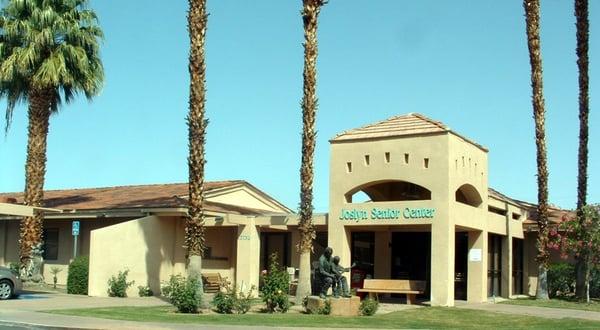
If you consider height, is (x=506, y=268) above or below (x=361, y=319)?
above

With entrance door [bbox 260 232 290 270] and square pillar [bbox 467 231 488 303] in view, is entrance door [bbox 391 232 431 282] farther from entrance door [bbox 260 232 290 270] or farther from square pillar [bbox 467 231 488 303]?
entrance door [bbox 260 232 290 270]

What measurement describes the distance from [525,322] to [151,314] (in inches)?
387

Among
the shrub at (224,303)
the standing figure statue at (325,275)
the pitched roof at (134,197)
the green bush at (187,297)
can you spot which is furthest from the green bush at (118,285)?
the standing figure statue at (325,275)

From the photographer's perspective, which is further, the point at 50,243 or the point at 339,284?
the point at 50,243

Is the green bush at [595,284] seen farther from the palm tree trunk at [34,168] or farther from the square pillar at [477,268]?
the palm tree trunk at [34,168]

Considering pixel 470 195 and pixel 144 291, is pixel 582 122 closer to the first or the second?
pixel 470 195

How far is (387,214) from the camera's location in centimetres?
2578

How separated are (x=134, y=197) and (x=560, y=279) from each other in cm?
1855

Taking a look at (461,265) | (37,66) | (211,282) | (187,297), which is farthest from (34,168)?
(461,265)

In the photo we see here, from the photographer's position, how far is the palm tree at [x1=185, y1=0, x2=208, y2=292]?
22953mm

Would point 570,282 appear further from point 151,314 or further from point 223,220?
point 151,314

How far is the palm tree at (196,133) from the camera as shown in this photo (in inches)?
904

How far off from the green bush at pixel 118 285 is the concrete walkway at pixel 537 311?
11934 millimetres

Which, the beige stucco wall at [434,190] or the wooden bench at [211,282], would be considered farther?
the wooden bench at [211,282]
